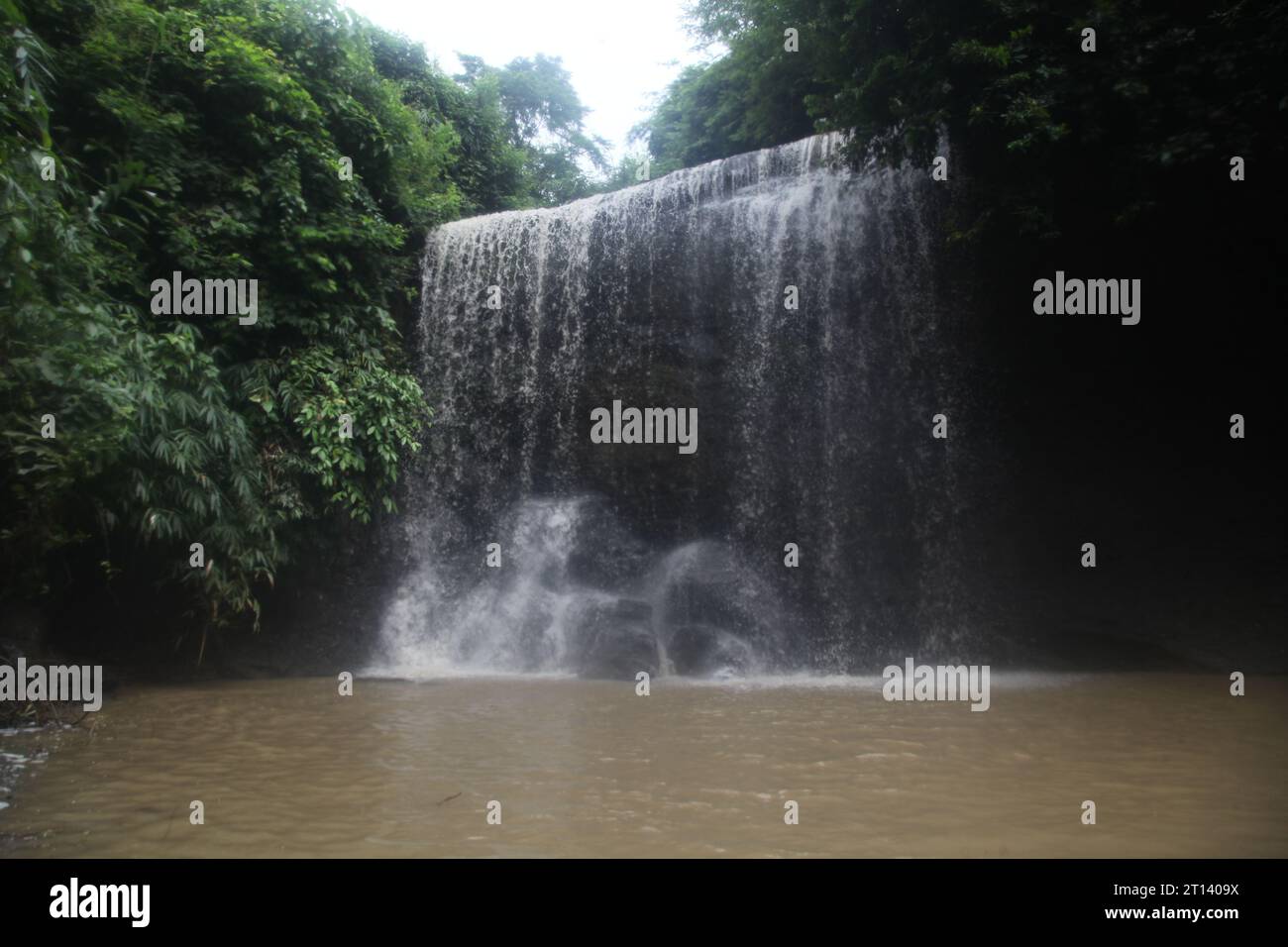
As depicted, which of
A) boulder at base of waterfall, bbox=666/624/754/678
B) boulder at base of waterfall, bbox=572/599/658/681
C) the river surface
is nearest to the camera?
the river surface

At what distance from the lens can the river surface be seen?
12.3 feet

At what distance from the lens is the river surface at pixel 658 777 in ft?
12.3

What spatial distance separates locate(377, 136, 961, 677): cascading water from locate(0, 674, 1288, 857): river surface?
237 centimetres

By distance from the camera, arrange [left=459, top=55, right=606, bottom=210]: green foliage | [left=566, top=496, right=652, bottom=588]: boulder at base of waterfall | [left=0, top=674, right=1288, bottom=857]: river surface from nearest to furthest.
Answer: [left=0, top=674, right=1288, bottom=857]: river surface < [left=566, top=496, right=652, bottom=588]: boulder at base of waterfall < [left=459, top=55, right=606, bottom=210]: green foliage

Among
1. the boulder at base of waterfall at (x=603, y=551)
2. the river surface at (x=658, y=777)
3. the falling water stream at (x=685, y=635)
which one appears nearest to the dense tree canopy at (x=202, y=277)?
the falling water stream at (x=685, y=635)

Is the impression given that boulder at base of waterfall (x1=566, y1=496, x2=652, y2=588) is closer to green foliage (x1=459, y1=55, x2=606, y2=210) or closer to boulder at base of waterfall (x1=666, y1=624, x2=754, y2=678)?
boulder at base of waterfall (x1=666, y1=624, x2=754, y2=678)

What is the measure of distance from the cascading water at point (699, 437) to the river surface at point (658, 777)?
2374 millimetres

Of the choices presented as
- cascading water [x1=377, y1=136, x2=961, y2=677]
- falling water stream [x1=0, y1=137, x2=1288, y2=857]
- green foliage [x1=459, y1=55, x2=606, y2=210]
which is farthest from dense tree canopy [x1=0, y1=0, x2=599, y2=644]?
green foliage [x1=459, y1=55, x2=606, y2=210]

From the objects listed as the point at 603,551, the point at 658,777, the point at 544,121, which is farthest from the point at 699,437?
the point at 544,121

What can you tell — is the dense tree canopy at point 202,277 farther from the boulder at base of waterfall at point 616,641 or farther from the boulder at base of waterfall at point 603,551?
the boulder at base of waterfall at point 616,641

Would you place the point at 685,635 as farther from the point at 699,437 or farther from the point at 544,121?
the point at 544,121

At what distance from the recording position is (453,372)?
11.7m

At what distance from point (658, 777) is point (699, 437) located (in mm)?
6490

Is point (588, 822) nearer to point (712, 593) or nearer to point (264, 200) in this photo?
point (712, 593)
